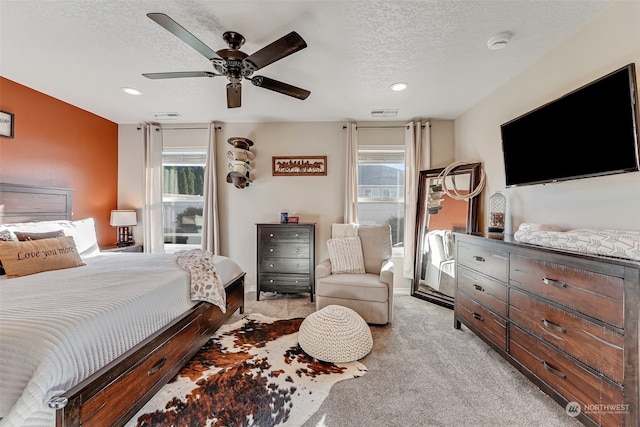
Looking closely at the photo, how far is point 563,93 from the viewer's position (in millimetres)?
2129

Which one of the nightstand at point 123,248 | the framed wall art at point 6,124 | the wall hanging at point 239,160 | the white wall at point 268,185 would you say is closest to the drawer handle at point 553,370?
the white wall at point 268,185

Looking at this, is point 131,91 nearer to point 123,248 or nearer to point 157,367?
point 123,248

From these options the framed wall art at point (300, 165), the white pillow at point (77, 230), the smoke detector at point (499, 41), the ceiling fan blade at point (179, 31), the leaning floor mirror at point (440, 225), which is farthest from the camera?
the framed wall art at point (300, 165)

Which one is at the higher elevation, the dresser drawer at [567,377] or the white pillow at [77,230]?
the white pillow at [77,230]

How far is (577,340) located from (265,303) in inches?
119

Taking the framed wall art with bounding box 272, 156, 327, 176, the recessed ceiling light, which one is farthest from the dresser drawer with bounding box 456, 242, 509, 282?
the recessed ceiling light

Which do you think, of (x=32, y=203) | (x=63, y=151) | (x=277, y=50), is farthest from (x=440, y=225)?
(x=63, y=151)

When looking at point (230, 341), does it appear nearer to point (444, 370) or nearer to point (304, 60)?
point (444, 370)

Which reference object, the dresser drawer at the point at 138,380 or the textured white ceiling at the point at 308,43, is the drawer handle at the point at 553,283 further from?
the dresser drawer at the point at 138,380

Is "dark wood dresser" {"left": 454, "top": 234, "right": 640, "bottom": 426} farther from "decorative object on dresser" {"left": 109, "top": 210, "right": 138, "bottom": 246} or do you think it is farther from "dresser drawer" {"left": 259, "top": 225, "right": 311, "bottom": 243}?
"decorative object on dresser" {"left": 109, "top": 210, "right": 138, "bottom": 246}

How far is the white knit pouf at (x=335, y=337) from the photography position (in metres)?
2.14

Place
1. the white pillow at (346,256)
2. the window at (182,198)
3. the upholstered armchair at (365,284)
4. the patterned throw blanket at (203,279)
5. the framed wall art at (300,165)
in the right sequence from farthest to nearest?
1. the window at (182,198)
2. the framed wall art at (300,165)
3. the white pillow at (346,256)
4. the upholstered armchair at (365,284)
5. the patterned throw blanket at (203,279)

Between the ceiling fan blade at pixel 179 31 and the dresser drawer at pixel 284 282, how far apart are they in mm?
2685

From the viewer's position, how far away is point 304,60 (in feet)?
7.96
